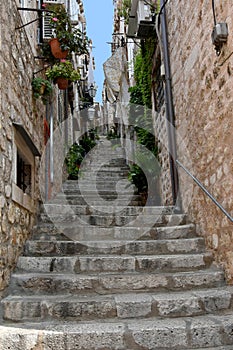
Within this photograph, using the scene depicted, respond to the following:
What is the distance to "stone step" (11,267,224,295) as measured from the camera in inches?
123

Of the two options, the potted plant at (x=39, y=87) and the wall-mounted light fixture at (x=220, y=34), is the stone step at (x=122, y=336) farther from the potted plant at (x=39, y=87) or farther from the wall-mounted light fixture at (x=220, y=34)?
the potted plant at (x=39, y=87)

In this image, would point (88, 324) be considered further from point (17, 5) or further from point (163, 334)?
point (17, 5)

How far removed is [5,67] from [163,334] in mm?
2527

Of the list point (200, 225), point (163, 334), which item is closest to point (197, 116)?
point (200, 225)

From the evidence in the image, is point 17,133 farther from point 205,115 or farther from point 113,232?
point 205,115

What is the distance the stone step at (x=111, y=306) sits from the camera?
2789 mm

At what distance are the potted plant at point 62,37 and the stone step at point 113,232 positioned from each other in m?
2.52

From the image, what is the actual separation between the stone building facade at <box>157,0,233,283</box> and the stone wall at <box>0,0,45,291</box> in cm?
193

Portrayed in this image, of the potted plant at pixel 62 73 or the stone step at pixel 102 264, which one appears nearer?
the stone step at pixel 102 264

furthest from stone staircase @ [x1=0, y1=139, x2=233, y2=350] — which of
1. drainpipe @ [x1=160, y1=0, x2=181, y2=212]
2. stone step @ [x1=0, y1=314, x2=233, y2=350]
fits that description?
drainpipe @ [x1=160, y1=0, x2=181, y2=212]

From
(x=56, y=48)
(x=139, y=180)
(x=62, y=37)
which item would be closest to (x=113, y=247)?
(x=56, y=48)

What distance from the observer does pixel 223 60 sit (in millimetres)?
3307

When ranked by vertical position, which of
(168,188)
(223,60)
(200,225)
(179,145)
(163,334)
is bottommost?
(163,334)

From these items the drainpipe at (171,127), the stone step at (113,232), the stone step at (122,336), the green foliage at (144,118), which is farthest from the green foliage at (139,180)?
the stone step at (122,336)
